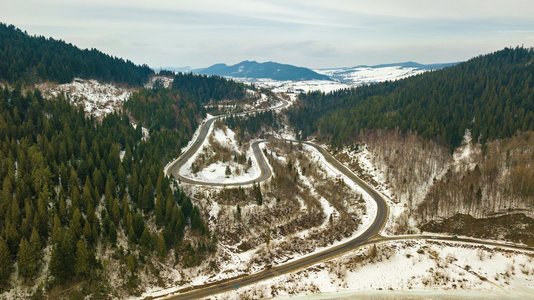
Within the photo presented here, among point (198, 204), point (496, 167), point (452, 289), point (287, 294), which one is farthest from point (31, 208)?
point (496, 167)

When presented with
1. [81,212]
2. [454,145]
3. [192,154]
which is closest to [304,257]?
[81,212]

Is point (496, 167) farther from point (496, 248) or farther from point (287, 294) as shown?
point (287, 294)

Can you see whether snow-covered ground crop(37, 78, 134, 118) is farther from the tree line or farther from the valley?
the tree line

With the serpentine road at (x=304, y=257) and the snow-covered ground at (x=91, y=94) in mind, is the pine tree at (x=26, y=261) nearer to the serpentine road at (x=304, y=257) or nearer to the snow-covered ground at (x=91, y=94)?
the serpentine road at (x=304, y=257)

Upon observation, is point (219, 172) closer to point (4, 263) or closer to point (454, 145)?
point (4, 263)

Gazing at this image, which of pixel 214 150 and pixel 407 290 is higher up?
pixel 214 150
